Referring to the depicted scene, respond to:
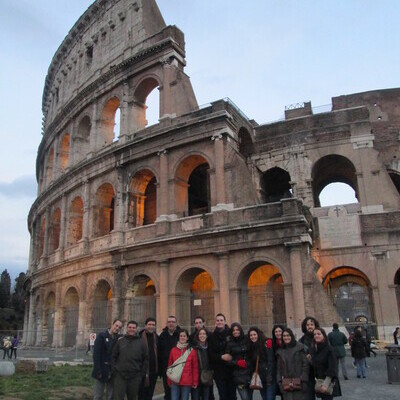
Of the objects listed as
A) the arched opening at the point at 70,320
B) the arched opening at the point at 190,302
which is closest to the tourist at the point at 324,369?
the arched opening at the point at 190,302

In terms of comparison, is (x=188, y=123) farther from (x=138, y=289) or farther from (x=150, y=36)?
(x=138, y=289)

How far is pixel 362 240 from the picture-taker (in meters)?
16.2

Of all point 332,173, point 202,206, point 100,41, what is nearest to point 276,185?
point 332,173

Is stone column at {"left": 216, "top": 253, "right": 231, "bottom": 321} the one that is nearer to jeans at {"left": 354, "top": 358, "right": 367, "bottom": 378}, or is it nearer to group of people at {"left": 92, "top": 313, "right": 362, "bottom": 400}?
jeans at {"left": 354, "top": 358, "right": 367, "bottom": 378}

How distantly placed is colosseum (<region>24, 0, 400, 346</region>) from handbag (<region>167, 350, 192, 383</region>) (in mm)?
8708

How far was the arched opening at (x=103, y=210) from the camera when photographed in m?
20.0

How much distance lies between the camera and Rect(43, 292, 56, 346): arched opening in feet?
68.4

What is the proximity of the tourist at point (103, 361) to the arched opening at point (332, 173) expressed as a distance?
13390mm

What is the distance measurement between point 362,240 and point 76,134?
1538cm

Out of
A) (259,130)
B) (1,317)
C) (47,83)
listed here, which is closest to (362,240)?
(259,130)

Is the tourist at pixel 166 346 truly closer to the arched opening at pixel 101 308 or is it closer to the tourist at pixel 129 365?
the tourist at pixel 129 365

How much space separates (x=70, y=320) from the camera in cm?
1959

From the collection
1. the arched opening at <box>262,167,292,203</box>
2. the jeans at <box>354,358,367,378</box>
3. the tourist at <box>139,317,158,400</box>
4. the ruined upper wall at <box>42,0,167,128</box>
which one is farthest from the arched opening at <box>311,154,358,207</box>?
the tourist at <box>139,317,158,400</box>

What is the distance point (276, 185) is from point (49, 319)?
13.1 meters
